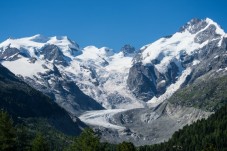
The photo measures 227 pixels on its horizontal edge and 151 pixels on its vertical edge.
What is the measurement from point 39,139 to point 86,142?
11.1 metres

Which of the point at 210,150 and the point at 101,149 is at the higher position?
the point at 101,149

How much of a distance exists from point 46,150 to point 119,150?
18.1m

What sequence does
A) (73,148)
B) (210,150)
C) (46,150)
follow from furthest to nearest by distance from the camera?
(73,148) < (46,150) < (210,150)

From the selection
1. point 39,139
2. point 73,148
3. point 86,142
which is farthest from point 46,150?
point 73,148

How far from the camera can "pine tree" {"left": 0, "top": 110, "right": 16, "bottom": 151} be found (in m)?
94.1

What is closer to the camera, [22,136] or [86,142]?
[86,142]

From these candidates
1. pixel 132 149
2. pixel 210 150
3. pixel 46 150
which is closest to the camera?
pixel 210 150

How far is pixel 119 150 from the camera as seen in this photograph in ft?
386

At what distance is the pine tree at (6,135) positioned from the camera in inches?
3703

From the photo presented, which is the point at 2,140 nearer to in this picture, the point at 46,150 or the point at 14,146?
the point at 14,146

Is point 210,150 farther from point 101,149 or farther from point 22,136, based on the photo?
point 22,136

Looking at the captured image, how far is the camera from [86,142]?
114 metres

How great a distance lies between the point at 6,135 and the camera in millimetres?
95125

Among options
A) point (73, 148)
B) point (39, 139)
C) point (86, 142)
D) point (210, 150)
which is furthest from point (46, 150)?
point (210, 150)
